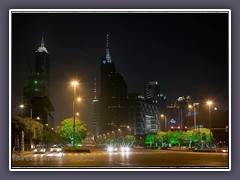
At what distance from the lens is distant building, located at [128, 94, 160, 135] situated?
133125 mm

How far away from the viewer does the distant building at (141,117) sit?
13312 centimetres

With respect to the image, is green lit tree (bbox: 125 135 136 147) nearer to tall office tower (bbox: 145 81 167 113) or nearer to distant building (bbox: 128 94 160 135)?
tall office tower (bbox: 145 81 167 113)

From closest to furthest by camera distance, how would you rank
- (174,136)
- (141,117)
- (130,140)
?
(174,136) → (130,140) → (141,117)

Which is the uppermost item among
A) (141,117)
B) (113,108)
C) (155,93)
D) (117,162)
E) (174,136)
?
(155,93)

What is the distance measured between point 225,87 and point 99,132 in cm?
15048

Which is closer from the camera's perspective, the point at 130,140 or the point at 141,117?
the point at 130,140

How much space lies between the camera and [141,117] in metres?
Result: 144

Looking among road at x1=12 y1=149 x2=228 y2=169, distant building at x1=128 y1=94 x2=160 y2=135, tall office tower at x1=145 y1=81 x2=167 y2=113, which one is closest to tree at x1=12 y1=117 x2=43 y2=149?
tall office tower at x1=145 y1=81 x2=167 y2=113

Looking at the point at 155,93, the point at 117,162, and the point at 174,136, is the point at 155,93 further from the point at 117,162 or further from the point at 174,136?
the point at 117,162

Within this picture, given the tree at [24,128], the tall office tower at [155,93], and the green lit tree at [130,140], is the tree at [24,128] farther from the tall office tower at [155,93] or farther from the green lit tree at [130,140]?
the green lit tree at [130,140]

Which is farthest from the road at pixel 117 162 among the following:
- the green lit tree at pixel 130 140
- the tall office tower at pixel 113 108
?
the tall office tower at pixel 113 108

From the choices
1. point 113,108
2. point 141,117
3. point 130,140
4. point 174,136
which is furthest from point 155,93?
point 113,108
